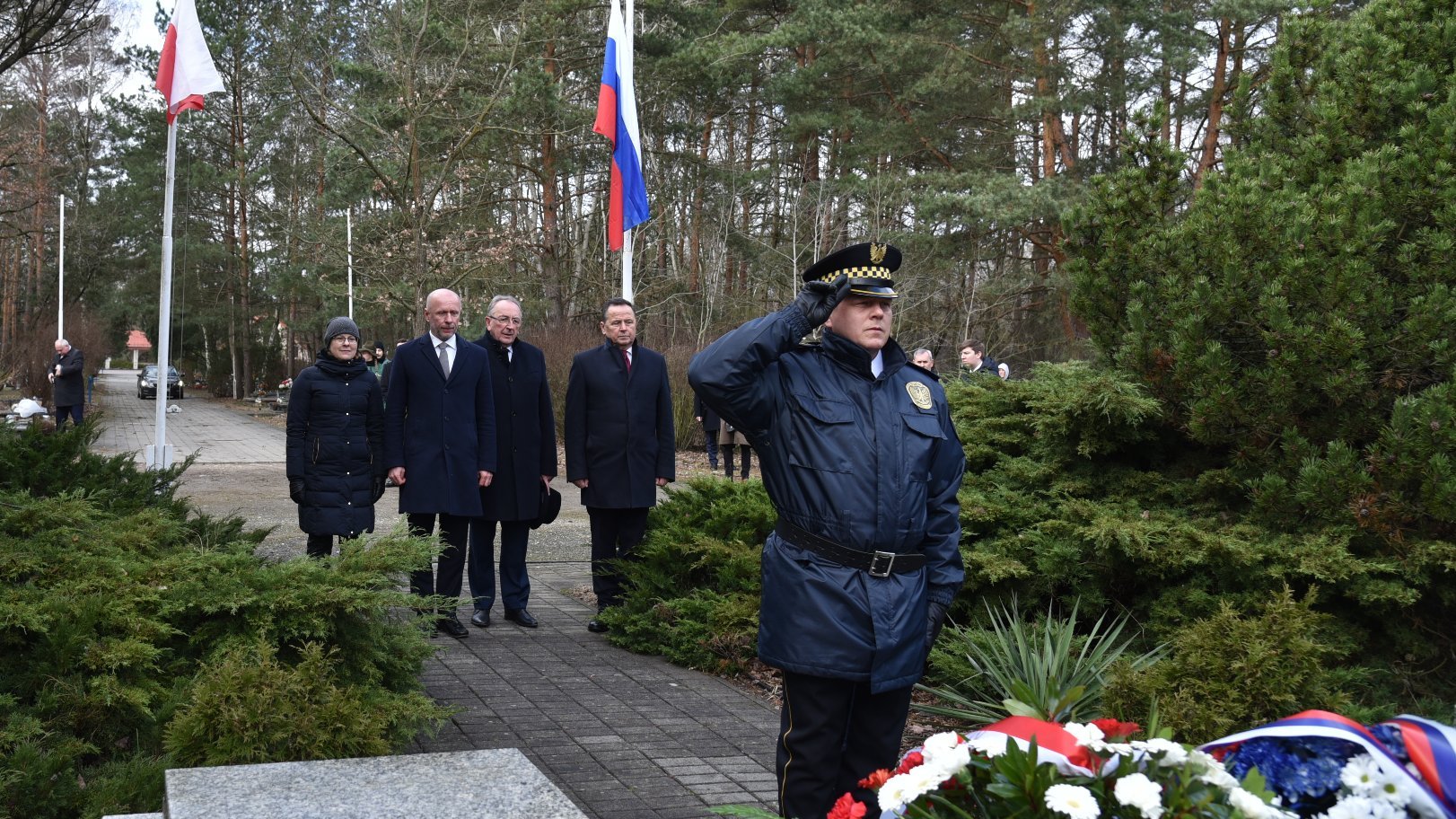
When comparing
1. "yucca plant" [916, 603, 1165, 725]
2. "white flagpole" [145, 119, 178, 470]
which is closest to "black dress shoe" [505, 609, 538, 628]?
"yucca plant" [916, 603, 1165, 725]

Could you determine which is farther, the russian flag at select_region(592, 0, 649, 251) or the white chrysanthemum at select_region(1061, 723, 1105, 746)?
the russian flag at select_region(592, 0, 649, 251)

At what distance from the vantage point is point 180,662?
457 cm

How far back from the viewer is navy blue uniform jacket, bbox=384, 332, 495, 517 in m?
7.34

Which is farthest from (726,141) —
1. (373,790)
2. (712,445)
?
(373,790)

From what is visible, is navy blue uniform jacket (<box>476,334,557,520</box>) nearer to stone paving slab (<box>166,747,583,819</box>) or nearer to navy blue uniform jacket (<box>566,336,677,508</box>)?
navy blue uniform jacket (<box>566,336,677,508</box>)

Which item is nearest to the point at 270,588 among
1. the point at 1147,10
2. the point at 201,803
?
the point at 201,803

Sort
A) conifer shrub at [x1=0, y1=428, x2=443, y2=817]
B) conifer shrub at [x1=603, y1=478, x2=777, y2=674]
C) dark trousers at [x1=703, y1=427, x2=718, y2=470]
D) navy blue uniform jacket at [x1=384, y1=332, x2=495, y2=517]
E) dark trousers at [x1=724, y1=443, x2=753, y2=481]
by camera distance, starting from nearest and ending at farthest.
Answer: conifer shrub at [x1=0, y1=428, x2=443, y2=817] < conifer shrub at [x1=603, y1=478, x2=777, y2=674] < navy blue uniform jacket at [x1=384, y1=332, x2=495, y2=517] < dark trousers at [x1=724, y1=443, x2=753, y2=481] < dark trousers at [x1=703, y1=427, x2=718, y2=470]

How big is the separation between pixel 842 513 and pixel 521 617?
15.0 feet

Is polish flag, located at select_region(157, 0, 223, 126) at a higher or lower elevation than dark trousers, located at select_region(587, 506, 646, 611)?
higher

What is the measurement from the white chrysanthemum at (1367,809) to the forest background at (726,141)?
700 inches

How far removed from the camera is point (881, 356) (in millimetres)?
3908

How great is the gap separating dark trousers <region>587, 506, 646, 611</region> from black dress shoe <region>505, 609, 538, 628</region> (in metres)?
0.44

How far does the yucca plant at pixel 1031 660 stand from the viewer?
532 cm

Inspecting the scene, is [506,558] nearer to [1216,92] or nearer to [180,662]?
[180,662]
